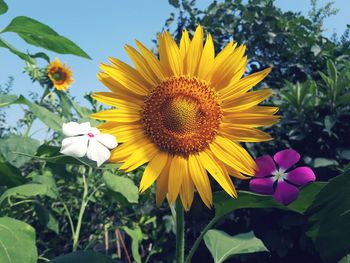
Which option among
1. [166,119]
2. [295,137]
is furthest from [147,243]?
[166,119]

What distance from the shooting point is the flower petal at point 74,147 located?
82 centimetres

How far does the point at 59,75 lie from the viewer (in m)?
3.10

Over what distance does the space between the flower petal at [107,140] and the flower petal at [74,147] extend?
0.02 meters

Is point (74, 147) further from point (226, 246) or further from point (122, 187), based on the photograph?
point (122, 187)

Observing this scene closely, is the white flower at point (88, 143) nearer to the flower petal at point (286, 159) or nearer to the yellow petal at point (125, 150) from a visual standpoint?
the yellow petal at point (125, 150)

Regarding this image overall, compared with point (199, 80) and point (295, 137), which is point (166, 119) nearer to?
point (199, 80)

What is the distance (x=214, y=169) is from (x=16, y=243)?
1.29ft

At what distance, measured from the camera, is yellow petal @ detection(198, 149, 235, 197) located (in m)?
0.86

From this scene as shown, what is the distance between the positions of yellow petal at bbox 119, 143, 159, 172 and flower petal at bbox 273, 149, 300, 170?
0.76 feet

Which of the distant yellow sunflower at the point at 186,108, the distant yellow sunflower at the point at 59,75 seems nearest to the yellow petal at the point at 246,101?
the distant yellow sunflower at the point at 186,108

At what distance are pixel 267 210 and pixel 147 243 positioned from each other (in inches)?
35.2

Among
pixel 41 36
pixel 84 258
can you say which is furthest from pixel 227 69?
pixel 41 36

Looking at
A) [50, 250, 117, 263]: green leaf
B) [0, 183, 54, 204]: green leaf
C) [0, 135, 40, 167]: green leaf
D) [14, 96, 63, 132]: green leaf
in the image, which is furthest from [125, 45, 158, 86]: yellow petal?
[0, 135, 40, 167]: green leaf

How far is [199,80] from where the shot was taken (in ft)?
3.12
